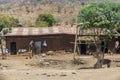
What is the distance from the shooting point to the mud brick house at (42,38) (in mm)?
41719

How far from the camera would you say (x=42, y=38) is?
4216cm

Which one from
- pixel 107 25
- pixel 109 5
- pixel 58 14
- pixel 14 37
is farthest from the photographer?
pixel 58 14

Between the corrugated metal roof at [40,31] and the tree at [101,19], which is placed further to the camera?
the corrugated metal roof at [40,31]

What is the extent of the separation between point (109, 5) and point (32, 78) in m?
13.7

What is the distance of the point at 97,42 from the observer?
32.3 meters

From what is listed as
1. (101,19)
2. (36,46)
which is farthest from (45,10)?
(101,19)

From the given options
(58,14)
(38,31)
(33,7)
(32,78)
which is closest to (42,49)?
(38,31)

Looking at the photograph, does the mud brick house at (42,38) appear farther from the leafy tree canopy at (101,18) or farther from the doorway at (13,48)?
the leafy tree canopy at (101,18)

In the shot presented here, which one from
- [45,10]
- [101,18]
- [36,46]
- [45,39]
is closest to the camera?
[101,18]

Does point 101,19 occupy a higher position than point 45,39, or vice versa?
point 101,19

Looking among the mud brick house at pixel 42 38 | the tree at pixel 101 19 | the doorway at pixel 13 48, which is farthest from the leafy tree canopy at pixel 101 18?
the doorway at pixel 13 48

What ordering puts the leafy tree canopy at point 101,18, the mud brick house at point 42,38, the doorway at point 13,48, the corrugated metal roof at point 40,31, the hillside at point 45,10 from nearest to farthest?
the leafy tree canopy at point 101,18 < the mud brick house at point 42,38 < the corrugated metal roof at point 40,31 < the doorway at point 13,48 < the hillside at point 45,10

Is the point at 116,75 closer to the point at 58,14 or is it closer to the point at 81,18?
the point at 81,18

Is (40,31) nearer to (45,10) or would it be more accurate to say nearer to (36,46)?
(36,46)
